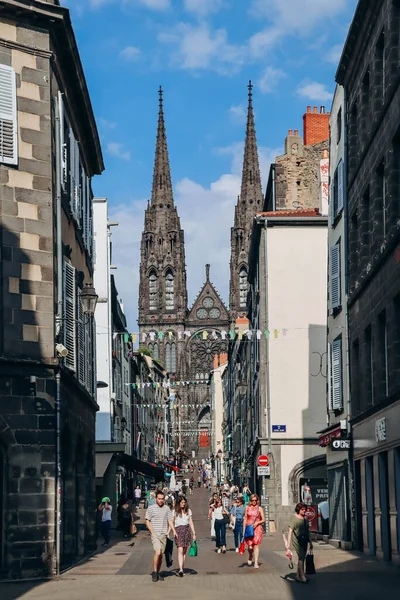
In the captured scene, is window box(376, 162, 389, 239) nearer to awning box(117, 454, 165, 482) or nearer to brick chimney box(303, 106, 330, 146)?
awning box(117, 454, 165, 482)

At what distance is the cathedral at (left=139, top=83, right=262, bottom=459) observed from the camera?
166000 mm

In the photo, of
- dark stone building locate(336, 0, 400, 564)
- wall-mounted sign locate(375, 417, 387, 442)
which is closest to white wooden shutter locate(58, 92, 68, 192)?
dark stone building locate(336, 0, 400, 564)

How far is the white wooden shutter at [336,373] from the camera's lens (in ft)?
98.7

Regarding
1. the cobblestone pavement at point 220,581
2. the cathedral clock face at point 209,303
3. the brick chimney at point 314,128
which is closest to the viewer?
the cobblestone pavement at point 220,581

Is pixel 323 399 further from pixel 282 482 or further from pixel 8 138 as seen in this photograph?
pixel 8 138

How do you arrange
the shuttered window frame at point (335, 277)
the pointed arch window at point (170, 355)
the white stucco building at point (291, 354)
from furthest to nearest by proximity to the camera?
the pointed arch window at point (170, 355) → the white stucco building at point (291, 354) → the shuttered window frame at point (335, 277)

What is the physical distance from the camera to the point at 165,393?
399 ft

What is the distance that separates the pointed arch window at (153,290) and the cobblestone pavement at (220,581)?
140233 millimetres

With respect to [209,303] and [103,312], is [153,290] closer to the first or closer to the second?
[209,303]

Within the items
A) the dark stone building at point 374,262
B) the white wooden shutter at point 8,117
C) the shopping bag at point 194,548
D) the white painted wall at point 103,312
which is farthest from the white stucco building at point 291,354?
the white wooden shutter at point 8,117

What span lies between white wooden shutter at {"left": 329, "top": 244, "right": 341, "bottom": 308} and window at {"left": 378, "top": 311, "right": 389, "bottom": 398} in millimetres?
6464

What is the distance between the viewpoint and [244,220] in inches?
6614

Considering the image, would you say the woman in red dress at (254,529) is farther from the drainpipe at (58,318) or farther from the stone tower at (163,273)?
the stone tower at (163,273)

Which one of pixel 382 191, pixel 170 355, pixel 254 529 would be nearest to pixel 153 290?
pixel 170 355
